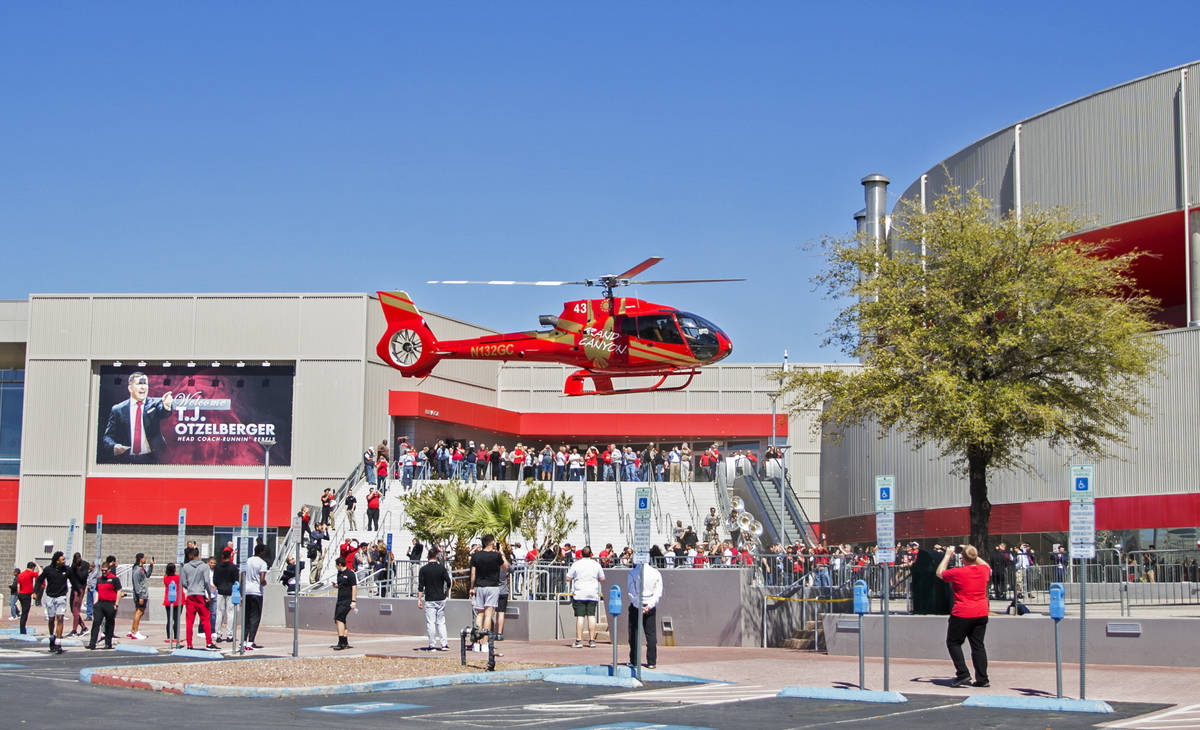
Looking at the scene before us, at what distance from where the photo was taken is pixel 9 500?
48219 millimetres

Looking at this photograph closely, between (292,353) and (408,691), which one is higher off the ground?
(292,353)

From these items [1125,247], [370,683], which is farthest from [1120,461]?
[370,683]

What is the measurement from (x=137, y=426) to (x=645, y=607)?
34347 mm

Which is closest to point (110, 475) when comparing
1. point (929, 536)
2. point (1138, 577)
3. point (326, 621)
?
point (326, 621)

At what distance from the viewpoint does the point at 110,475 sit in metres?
47.6

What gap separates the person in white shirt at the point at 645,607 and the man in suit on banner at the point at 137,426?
33327mm

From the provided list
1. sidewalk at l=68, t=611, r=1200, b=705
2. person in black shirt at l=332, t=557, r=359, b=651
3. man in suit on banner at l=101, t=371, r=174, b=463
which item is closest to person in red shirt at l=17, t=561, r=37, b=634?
sidewalk at l=68, t=611, r=1200, b=705

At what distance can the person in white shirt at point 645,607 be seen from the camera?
55.4ft

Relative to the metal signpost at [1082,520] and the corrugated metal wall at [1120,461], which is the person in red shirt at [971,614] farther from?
the corrugated metal wall at [1120,461]

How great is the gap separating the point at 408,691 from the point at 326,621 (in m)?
13.4

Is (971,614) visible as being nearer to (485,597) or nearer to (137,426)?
(485,597)

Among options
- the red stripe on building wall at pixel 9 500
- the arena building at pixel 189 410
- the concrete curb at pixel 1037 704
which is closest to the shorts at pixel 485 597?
the concrete curb at pixel 1037 704

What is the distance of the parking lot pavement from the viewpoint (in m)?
12.3

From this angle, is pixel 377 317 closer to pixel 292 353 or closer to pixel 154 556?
pixel 292 353
